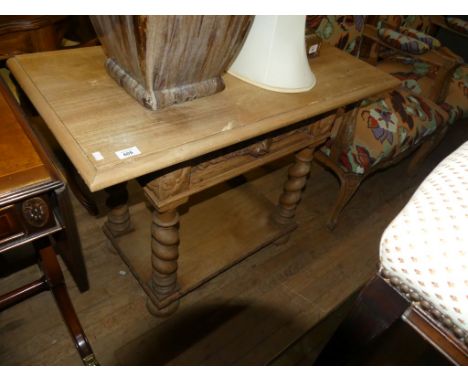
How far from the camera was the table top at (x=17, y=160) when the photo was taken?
606 mm


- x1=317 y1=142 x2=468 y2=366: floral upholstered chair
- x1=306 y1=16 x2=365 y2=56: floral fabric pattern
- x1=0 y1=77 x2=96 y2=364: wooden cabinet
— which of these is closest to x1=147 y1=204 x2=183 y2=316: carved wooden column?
x1=0 y1=77 x2=96 y2=364: wooden cabinet

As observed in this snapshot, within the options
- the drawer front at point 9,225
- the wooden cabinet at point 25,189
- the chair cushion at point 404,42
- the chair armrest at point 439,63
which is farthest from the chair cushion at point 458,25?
the drawer front at point 9,225

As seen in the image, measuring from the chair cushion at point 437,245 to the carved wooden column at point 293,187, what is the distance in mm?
645

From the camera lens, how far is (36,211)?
667 mm

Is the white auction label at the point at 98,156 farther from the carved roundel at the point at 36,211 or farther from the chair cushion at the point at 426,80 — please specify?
the chair cushion at the point at 426,80

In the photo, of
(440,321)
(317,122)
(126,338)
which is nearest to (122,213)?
(126,338)

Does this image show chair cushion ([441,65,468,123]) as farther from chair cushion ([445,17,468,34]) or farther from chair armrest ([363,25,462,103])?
chair cushion ([445,17,468,34])

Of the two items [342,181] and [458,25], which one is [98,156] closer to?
[342,181]

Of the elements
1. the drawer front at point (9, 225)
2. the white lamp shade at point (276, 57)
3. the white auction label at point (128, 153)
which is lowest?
the drawer front at point (9, 225)

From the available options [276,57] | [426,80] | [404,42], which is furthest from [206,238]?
[426,80]
